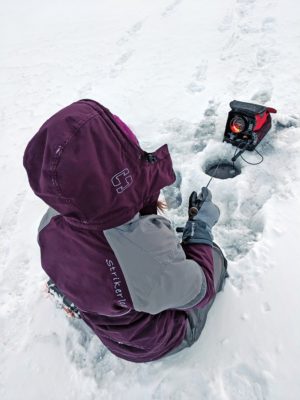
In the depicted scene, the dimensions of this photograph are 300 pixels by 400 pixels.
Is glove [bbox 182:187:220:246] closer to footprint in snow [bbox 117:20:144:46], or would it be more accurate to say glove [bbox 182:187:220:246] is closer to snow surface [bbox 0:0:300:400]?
snow surface [bbox 0:0:300:400]

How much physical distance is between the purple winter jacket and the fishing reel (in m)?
1.41

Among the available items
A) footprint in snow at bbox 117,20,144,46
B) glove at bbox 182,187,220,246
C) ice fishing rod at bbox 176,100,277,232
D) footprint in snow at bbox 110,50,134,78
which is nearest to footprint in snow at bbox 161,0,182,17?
footprint in snow at bbox 117,20,144,46

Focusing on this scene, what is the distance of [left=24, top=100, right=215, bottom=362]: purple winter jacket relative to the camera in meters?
0.96

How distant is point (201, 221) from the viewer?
5.45 feet

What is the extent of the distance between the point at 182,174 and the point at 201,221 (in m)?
1.05

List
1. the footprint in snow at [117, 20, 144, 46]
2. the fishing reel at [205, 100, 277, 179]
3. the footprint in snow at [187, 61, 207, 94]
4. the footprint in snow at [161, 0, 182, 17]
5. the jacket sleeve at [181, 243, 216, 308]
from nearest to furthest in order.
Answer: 1. the jacket sleeve at [181, 243, 216, 308]
2. the fishing reel at [205, 100, 277, 179]
3. the footprint in snow at [187, 61, 207, 94]
4. the footprint in snow at [117, 20, 144, 46]
5. the footprint in snow at [161, 0, 182, 17]

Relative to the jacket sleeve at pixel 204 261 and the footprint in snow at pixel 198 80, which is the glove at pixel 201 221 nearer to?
the jacket sleeve at pixel 204 261

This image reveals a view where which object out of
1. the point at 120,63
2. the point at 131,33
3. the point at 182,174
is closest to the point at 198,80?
the point at 120,63

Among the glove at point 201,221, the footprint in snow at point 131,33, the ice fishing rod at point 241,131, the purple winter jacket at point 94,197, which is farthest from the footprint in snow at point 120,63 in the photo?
the purple winter jacket at point 94,197

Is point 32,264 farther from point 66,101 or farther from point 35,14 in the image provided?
point 35,14

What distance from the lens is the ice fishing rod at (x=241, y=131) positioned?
2418 millimetres

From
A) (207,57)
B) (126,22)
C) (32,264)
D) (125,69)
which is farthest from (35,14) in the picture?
(32,264)

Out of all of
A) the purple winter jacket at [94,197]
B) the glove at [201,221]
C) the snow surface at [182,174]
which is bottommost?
the snow surface at [182,174]

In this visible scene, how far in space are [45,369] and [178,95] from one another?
2779mm
